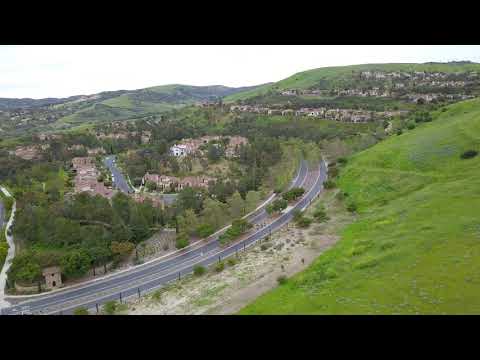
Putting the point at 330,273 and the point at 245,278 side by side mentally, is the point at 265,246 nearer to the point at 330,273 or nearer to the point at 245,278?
the point at 245,278

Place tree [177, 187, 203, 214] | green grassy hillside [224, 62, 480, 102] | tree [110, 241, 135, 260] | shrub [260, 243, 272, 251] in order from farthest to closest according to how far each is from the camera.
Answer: green grassy hillside [224, 62, 480, 102] → tree [177, 187, 203, 214] → shrub [260, 243, 272, 251] → tree [110, 241, 135, 260]

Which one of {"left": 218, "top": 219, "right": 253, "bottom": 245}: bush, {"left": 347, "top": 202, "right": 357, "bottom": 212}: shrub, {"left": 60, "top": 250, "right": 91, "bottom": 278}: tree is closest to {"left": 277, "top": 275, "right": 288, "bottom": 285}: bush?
{"left": 218, "top": 219, "right": 253, "bottom": 245}: bush

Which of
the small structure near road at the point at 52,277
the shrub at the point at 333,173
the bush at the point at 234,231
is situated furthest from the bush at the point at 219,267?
the shrub at the point at 333,173

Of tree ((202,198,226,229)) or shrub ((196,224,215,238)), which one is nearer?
shrub ((196,224,215,238))

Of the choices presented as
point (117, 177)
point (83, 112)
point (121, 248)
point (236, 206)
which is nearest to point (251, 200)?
point (236, 206)

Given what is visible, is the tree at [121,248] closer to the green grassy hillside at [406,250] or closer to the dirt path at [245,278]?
the dirt path at [245,278]

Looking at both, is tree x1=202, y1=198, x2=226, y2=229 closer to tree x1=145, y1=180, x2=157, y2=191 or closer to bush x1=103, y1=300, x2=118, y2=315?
bush x1=103, y1=300, x2=118, y2=315
